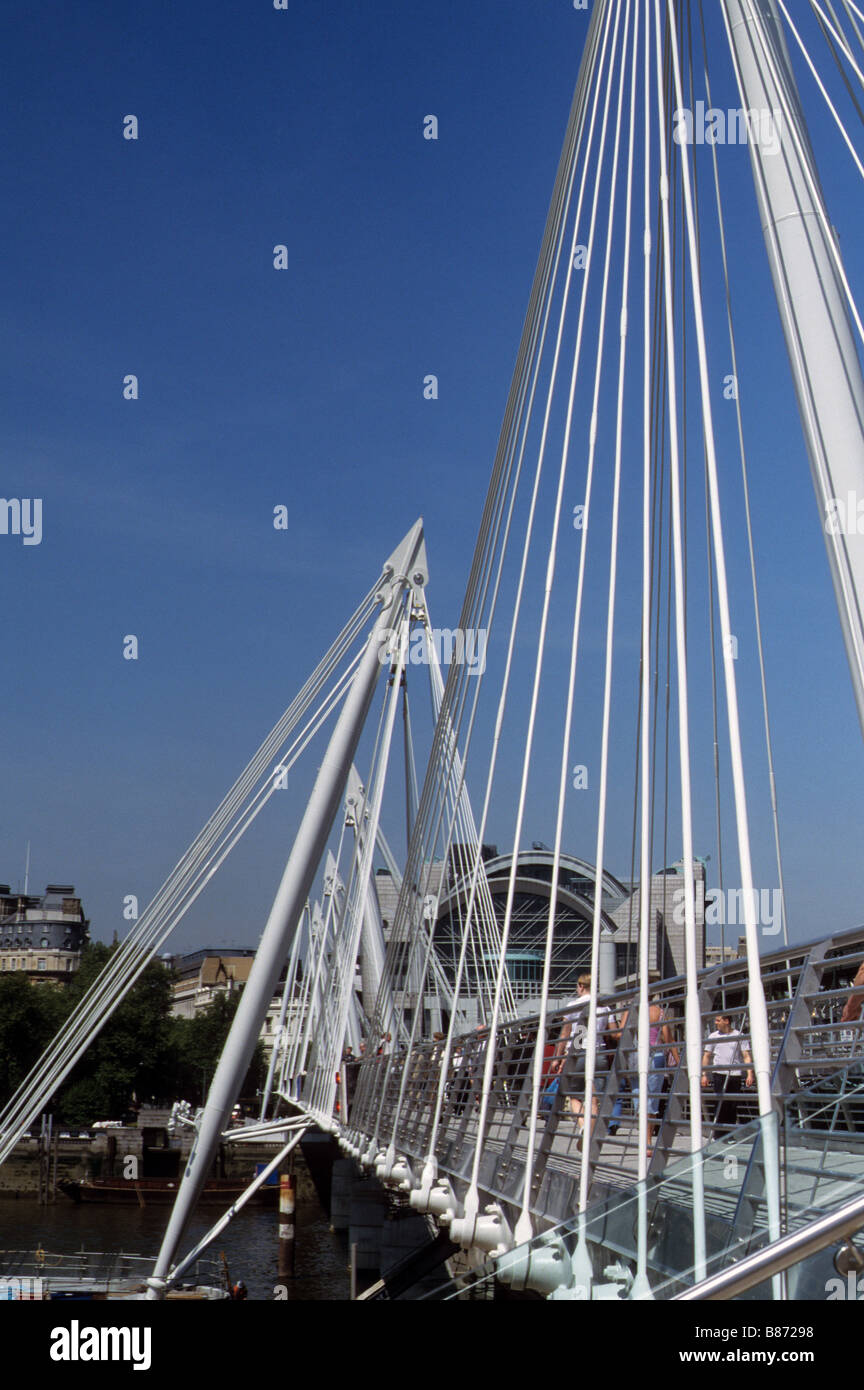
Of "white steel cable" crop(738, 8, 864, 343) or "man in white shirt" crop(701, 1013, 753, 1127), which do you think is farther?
"man in white shirt" crop(701, 1013, 753, 1127)

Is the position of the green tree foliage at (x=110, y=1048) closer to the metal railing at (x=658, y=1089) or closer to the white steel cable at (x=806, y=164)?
the metal railing at (x=658, y=1089)

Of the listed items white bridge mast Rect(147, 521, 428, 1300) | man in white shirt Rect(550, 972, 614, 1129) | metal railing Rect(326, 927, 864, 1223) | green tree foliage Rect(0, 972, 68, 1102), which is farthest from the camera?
green tree foliage Rect(0, 972, 68, 1102)

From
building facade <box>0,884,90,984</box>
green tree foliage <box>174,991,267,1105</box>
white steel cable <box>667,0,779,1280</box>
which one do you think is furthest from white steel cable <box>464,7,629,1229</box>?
building facade <box>0,884,90,984</box>

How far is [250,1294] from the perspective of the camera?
3666 centimetres

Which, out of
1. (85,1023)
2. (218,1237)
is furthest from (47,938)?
(85,1023)

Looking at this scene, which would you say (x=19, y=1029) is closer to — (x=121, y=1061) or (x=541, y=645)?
(x=121, y=1061)

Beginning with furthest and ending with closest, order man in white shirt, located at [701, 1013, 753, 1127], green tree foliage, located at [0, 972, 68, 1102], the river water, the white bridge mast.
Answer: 1. green tree foliage, located at [0, 972, 68, 1102]
2. the river water
3. the white bridge mast
4. man in white shirt, located at [701, 1013, 753, 1127]

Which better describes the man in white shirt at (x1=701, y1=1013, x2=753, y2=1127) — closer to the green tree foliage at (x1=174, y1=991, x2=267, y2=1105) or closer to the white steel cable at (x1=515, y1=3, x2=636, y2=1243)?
the white steel cable at (x1=515, y1=3, x2=636, y2=1243)

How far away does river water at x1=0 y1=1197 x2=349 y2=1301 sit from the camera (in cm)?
3909

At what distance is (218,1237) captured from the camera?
1656 inches

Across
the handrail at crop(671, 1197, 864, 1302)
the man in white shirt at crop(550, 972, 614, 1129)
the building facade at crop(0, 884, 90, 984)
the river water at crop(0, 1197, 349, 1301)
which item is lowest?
the handrail at crop(671, 1197, 864, 1302)

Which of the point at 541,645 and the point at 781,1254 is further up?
the point at 541,645

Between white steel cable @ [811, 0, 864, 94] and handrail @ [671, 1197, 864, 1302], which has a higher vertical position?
white steel cable @ [811, 0, 864, 94]
